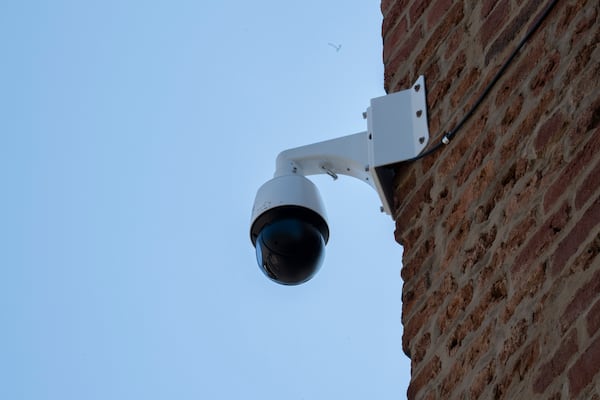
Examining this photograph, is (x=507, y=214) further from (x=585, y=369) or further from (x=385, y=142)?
(x=385, y=142)

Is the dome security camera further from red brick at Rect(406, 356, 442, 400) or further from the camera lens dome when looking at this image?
red brick at Rect(406, 356, 442, 400)

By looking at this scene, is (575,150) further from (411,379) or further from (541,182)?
(411,379)

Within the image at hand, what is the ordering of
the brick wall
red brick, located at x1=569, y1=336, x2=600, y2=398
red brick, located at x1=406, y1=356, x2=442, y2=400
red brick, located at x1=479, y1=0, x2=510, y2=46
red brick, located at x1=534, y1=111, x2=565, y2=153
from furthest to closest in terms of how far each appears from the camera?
red brick, located at x1=479, y1=0, x2=510, y2=46 < red brick, located at x1=406, y1=356, x2=442, y2=400 < red brick, located at x1=534, y1=111, x2=565, y2=153 < the brick wall < red brick, located at x1=569, y1=336, x2=600, y2=398

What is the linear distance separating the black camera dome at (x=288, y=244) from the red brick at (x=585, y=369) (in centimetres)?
143

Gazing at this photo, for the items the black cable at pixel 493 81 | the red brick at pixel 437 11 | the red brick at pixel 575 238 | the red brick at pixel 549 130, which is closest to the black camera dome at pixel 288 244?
the black cable at pixel 493 81

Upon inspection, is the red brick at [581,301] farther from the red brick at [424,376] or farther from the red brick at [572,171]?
the red brick at [424,376]

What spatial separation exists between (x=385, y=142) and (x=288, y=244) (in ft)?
1.47

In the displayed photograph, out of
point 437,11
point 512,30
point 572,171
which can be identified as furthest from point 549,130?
point 437,11

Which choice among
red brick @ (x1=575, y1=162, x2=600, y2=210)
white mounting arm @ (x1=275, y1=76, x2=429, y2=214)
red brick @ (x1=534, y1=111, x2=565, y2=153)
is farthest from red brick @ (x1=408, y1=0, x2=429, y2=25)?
red brick @ (x1=575, y1=162, x2=600, y2=210)

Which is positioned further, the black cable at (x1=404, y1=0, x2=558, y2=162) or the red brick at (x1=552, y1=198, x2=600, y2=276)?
the black cable at (x1=404, y1=0, x2=558, y2=162)

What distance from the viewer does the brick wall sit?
3.00 meters

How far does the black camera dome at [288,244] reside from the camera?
412cm

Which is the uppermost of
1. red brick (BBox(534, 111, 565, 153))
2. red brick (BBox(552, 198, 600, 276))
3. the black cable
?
the black cable

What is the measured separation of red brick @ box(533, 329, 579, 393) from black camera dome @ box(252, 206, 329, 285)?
1.31m
